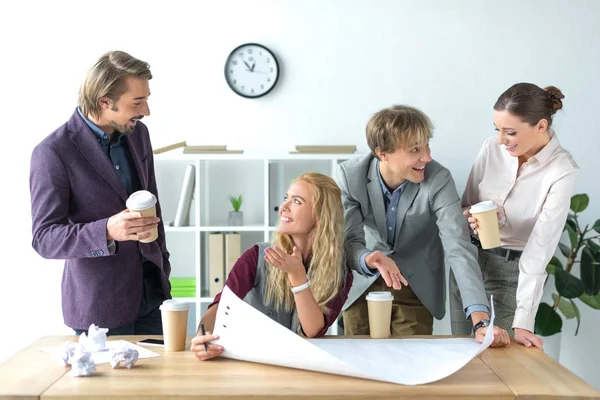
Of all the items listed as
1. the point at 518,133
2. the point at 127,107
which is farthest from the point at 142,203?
the point at 518,133

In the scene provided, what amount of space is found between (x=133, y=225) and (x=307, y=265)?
0.63 metres

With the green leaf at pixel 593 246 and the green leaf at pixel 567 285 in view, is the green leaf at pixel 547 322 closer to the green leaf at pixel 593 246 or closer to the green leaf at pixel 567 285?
the green leaf at pixel 567 285

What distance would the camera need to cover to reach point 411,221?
2738 mm

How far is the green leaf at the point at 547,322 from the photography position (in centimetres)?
394

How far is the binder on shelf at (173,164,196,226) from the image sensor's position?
13.6 feet

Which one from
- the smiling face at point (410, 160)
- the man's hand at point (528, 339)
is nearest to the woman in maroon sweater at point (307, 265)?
the smiling face at point (410, 160)

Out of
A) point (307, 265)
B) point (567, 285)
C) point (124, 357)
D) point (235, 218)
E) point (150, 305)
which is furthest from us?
point (235, 218)

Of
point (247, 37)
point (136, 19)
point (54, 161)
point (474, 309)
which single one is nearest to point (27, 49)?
point (136, 19)

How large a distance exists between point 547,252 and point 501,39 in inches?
85.2

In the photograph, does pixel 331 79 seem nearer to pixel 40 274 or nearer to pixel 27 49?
pixel 27 49

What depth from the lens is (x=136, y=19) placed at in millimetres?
4320

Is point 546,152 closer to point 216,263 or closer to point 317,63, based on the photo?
point 317,63

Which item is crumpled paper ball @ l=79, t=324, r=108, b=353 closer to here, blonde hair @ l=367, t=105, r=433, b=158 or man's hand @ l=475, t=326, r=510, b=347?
man's hand @ l=475, t=326, r=510, b=347

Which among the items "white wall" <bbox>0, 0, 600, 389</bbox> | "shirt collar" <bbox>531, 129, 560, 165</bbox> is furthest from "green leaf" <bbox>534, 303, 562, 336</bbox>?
"shirt collar" <bbox>531, 129, 560, 165</bbox>
